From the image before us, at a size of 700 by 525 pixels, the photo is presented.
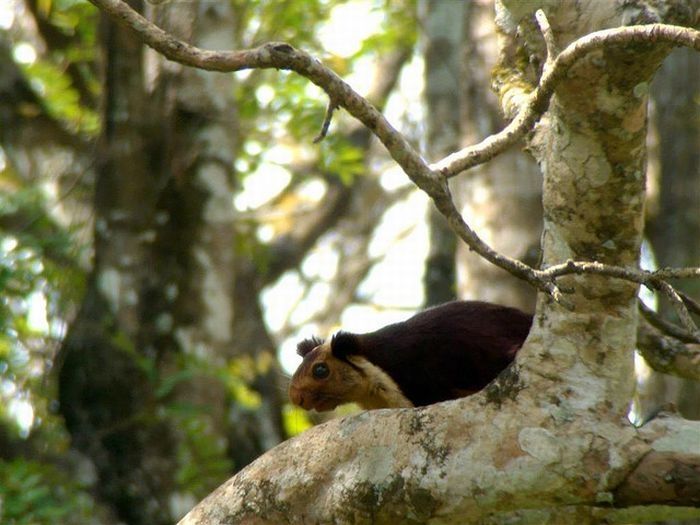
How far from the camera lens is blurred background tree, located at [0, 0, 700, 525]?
19.7 ft

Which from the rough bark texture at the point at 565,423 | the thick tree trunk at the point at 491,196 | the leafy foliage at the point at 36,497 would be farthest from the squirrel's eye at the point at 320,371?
the thick tree trunk at the point at 491,196

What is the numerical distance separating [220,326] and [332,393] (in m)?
1.94

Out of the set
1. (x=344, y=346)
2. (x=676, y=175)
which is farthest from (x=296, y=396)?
(x=676, y=175)

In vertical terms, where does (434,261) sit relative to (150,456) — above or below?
above

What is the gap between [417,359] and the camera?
4473 millimetres

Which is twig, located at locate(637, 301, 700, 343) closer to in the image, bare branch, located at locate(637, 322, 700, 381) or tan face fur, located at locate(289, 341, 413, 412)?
bare branch, located at locate(637, 322, 700, 381)

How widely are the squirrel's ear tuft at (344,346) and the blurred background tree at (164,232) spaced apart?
49.4 inches

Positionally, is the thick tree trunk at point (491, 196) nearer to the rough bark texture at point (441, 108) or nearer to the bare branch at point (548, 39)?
the rough bark texture at point (441, 108)

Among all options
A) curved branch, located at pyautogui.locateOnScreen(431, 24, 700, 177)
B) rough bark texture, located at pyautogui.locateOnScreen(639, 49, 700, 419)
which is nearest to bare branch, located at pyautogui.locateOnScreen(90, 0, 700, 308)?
curved branch, located at pyautogui.locateOnScreen(431, 24, 700, 177)

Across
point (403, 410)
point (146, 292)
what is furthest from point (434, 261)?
point (403, 410)

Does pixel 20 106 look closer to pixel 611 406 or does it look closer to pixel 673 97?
pixel 673 97

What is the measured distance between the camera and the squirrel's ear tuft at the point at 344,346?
4691 mm

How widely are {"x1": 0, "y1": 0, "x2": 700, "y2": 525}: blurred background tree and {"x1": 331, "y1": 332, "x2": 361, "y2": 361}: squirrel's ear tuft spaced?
1.25 metres

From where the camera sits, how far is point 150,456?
6207mm
